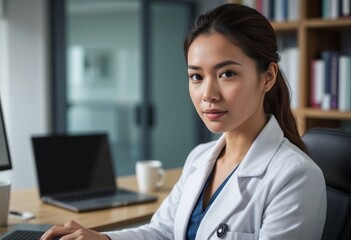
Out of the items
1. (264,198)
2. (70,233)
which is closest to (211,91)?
(264,198)

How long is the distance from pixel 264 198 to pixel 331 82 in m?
1.62

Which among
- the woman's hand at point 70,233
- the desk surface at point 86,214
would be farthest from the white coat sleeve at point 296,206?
the desk surface at point 86,214

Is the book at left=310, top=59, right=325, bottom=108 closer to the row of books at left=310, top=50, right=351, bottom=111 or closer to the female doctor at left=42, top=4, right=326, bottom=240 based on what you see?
the row of books at left=310, top=50, right=351, bottom=111

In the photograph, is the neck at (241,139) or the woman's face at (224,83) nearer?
the woman's face at (224,83)

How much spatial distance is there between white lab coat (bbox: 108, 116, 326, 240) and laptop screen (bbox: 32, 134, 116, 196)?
520mm

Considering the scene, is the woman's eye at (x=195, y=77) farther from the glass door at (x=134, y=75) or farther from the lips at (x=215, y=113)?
the glass door at (x=134, y=75)

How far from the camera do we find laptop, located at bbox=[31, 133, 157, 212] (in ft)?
6.14

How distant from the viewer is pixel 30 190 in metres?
2.09

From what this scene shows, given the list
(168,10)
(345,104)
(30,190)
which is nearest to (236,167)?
(30,190)

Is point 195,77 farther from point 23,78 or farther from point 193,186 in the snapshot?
point 23,78

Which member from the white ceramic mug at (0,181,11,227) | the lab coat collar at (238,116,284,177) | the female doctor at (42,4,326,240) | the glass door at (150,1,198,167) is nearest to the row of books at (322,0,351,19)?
the female doctor at (42,4,326,240)

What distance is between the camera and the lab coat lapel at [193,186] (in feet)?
4.77

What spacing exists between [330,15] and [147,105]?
210 cm

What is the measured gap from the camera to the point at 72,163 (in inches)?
78.0
